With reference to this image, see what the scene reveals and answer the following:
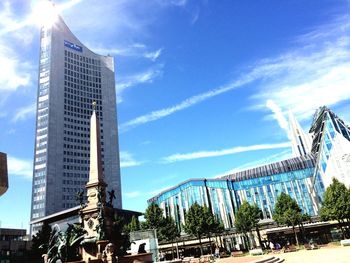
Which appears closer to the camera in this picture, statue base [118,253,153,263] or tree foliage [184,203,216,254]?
statue base [118,253,153,263]

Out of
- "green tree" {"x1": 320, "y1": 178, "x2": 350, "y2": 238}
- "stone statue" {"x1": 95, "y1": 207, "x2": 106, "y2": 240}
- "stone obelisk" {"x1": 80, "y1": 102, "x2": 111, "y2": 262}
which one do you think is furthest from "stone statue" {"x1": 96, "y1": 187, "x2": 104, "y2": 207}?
"green tree" {"x1": 320, "y1": 178, "x2": 350, "y2": 238}

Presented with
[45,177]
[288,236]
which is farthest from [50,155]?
[288,236]

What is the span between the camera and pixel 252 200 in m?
98.4

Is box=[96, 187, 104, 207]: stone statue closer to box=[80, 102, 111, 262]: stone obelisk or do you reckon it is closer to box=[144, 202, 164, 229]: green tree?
box=[80, 102, 111, 262]: stone obelisk

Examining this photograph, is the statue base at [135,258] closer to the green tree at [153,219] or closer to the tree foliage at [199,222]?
the tree foliage at [199,222]

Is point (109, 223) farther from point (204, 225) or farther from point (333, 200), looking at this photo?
point (333, 200)

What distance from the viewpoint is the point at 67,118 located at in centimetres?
12888

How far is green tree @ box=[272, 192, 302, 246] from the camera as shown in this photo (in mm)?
48562

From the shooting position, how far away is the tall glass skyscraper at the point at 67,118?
11244cm

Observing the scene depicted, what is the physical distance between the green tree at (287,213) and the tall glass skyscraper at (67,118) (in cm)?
8595

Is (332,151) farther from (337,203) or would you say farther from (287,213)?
(337,203)

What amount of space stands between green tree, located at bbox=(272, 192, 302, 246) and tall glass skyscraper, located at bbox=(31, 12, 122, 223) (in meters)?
85.9

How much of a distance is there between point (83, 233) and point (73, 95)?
395 ft

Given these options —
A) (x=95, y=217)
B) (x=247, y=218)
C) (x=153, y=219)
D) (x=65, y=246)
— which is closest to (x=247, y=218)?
(x=247, y=218)
